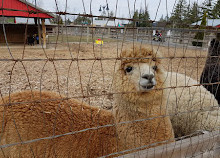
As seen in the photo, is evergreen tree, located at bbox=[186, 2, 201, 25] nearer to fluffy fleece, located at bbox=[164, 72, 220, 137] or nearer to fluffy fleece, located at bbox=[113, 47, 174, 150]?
fluffy fleece, located at bbox=[113, 47, 174, 150]

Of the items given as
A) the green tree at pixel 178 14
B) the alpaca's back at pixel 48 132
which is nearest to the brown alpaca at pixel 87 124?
the alpaca's back at pixel 48 132

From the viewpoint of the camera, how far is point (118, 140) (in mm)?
1960

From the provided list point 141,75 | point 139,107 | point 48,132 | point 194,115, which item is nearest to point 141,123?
point 139,107

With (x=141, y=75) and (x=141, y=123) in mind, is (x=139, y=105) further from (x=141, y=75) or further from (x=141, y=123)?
(x=141, y=75)

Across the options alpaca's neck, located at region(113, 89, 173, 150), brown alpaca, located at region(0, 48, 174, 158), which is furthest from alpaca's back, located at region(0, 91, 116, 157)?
alpaca's neck, located at region(113, 89, 173, 150)

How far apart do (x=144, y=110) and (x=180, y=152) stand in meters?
0.56

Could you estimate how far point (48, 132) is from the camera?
6.11 feet

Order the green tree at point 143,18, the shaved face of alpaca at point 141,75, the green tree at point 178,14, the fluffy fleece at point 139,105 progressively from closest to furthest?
the green tree at point 143,18
the green tree at point 178,14
the shaved face of alpaca at point 141,75
the fluffy fleece at point 139,105

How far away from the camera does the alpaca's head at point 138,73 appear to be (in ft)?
6.03

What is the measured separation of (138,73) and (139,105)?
39 centimetres

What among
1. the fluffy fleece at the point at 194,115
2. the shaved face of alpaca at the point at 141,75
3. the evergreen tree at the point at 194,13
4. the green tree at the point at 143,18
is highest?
the evergreen tree at the point at 194,13

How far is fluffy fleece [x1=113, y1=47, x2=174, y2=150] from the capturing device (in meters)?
1.90

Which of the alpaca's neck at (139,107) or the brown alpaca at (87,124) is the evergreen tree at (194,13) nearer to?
the brown alpaca at (87,124)

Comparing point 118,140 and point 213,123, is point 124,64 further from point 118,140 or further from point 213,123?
point 213,123
